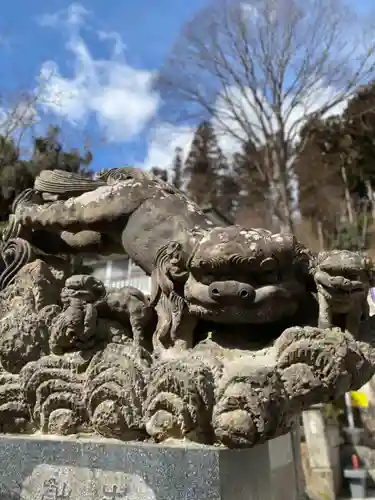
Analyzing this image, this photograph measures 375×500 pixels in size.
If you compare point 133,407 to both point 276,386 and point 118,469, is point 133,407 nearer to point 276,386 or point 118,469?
point 118,469

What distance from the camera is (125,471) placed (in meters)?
1.94

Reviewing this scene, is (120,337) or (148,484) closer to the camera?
(148,484)

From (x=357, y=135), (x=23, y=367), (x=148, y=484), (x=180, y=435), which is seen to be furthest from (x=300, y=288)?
(x=357, y=135)

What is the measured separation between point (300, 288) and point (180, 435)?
0.82 meters

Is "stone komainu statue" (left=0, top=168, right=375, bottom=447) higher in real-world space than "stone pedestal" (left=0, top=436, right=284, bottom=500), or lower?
higher

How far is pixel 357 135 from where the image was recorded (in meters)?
17.9

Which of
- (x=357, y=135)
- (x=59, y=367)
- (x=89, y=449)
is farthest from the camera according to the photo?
(x=357, y=135)

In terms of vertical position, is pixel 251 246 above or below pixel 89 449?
above

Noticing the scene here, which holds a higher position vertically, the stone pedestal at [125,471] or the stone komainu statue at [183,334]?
the stone komainu statue at [183,334]

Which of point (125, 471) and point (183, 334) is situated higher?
point (183, 334)

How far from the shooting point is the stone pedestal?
5.93 feet

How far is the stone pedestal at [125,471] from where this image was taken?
181cm

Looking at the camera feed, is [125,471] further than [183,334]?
No

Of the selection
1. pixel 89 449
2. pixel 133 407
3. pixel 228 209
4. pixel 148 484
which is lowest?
pixel 148 484
